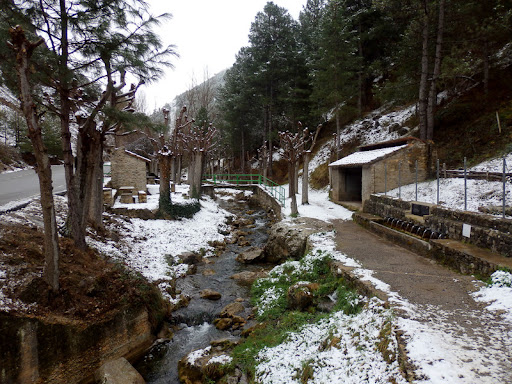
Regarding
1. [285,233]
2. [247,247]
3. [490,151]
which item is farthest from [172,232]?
[490,151]

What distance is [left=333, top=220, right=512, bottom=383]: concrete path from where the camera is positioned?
10.7ft

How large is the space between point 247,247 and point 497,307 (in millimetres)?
9958

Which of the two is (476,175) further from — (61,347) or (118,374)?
(61,347)

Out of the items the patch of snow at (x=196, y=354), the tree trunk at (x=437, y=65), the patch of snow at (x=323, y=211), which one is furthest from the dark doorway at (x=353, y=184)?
the patch of snow at (x=196, y=354)

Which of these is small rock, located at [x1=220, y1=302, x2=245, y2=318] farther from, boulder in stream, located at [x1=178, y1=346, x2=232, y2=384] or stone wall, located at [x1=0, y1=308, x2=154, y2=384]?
stone wall, located at [x1=0, y1=308, x2=154, y2=384]

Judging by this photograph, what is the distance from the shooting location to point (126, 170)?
18969mm

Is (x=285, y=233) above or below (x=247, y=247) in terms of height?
above

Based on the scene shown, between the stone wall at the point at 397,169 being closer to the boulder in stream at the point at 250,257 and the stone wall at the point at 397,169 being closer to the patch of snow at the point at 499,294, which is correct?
the boulder in stream at the point at 250,257

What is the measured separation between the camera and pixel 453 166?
14602mm

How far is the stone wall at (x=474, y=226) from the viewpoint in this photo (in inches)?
244

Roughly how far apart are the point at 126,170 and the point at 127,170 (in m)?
0.06

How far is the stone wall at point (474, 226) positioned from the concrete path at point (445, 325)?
1091 millimetres

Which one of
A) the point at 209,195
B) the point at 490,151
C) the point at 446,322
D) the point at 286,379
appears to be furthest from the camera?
the point at 209,195

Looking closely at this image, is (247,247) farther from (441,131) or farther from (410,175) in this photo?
(441,131)
